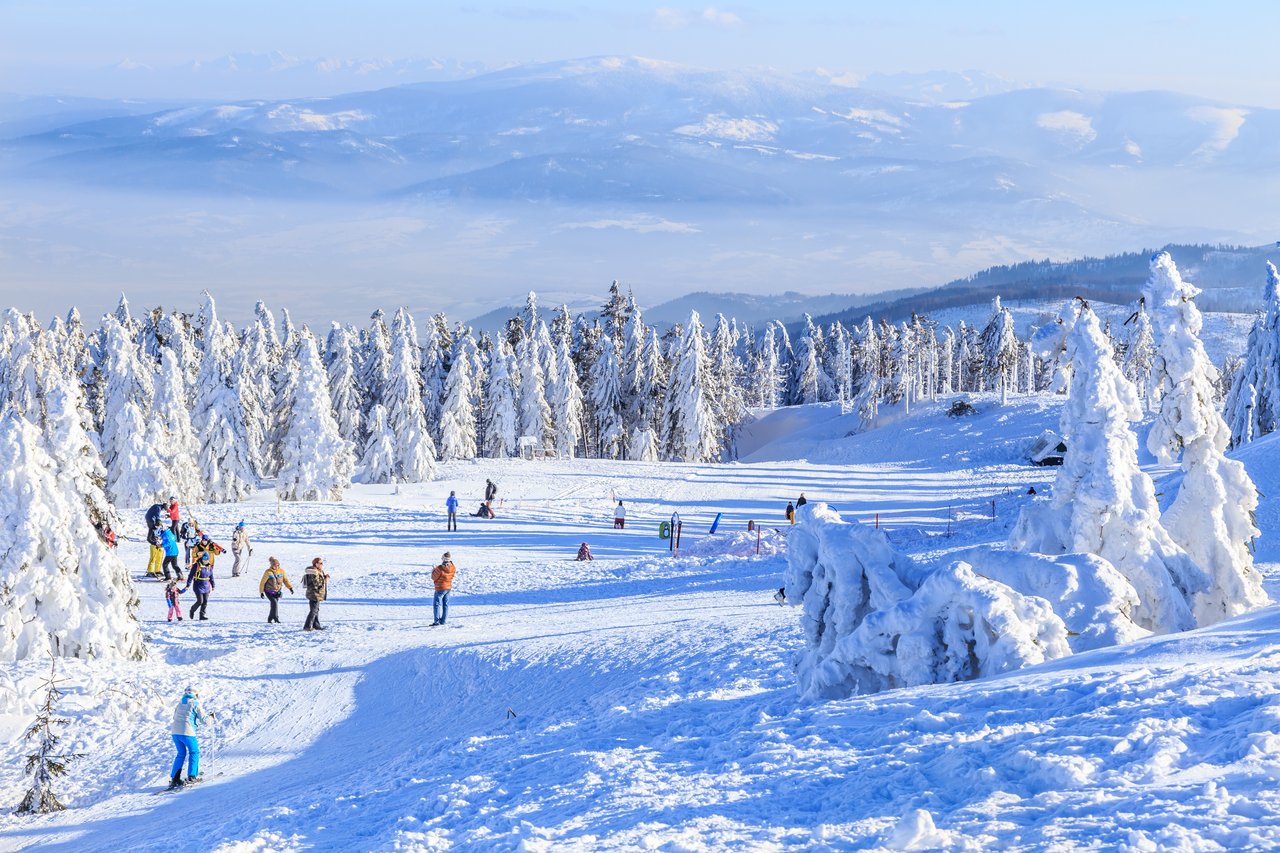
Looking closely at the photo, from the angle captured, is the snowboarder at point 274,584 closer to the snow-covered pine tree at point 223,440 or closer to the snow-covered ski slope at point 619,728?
the snow-covered ski slope at point 619,728

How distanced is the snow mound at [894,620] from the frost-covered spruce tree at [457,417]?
185 feet

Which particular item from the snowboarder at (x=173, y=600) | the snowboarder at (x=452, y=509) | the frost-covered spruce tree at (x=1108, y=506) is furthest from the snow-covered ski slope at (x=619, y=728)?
the snowboarder at (x=452, y=509)

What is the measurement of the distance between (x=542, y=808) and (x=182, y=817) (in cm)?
567

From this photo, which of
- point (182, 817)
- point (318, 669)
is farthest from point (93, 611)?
point (182, 817)

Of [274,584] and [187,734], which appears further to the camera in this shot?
[274,584]

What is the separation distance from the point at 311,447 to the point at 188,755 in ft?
109

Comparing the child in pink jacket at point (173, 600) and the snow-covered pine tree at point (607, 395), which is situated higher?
the snow-covered pine tree at point (607, 395)

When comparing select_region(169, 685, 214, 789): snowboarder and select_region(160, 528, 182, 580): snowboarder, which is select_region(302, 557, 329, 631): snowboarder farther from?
select_region(169, 685, 214, 789): snowboarder

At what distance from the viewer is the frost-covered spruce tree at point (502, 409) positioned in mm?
73812

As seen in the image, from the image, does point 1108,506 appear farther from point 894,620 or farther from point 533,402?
point 533,402

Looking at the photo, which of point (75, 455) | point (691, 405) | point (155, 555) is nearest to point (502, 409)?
point (691, 405)

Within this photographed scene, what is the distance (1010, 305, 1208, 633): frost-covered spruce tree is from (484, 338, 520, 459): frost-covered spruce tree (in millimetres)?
58604

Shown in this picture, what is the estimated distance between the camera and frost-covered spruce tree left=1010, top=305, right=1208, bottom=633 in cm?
1492

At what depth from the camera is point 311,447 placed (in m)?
47.4
